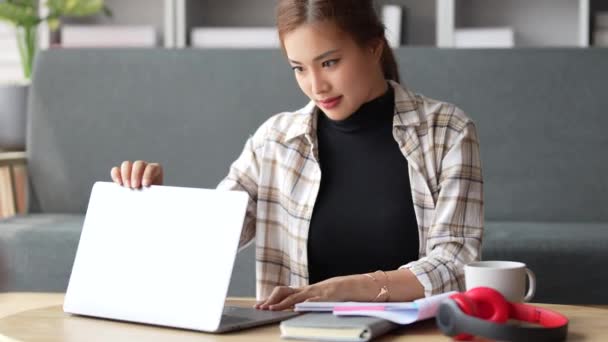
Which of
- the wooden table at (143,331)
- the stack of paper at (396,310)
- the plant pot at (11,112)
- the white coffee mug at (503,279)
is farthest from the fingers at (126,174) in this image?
the plant pot at (11,112)

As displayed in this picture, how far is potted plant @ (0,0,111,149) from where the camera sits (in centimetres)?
293

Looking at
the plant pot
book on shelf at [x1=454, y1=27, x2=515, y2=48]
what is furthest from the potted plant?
book on shelf at [x1=454, y1=27, x2=515, y2=48]

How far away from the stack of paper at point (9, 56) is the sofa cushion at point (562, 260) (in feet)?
7.18

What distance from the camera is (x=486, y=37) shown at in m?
3.21

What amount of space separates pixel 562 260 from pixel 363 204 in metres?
0.76

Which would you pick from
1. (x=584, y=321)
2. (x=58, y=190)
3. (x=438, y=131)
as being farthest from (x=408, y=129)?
(x=58, y=190)

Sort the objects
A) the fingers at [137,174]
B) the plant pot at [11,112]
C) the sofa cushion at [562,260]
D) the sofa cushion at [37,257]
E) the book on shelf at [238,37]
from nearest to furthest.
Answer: the fingers at [137,174] < the sofa cushion at [562,260] < the sofa cushion at [37,257] < the plant pot at [11,112] < the book on shelf at [238,37]

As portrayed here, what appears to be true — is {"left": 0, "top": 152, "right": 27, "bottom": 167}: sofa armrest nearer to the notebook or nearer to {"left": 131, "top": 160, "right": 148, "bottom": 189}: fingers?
{"left": 131, "top": 160, "right": 148, "bottom": 189}: fingers

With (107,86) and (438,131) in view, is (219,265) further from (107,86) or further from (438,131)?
(107,86)

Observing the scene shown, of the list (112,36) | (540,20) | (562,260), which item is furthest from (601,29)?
(112,36)

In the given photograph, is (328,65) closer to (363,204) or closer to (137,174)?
(363,204)

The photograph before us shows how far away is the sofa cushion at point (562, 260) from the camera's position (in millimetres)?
2105

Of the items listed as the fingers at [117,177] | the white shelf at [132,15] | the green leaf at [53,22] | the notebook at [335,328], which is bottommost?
the notebook at [335,328]

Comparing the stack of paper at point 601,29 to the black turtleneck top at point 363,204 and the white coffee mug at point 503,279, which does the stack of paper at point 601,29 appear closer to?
the black turtleneck top at point 363,204
